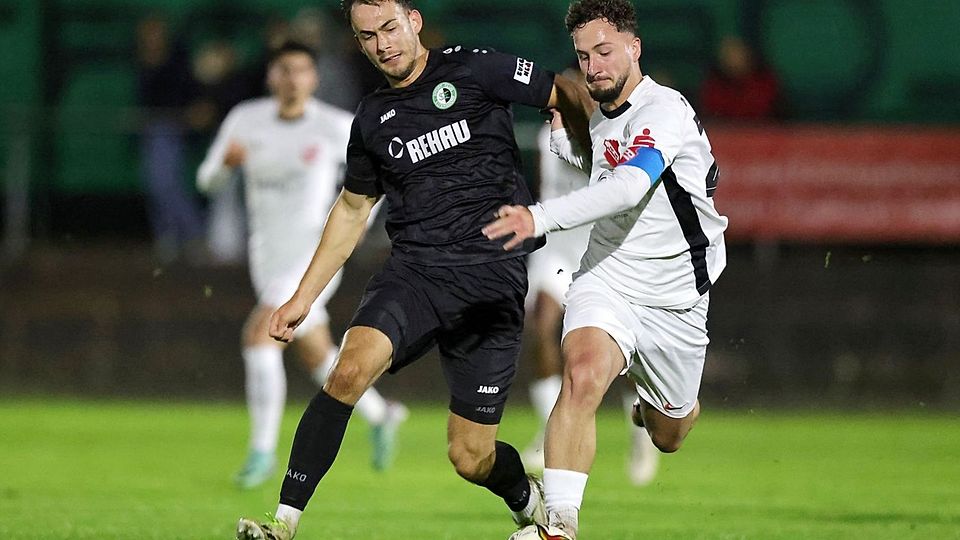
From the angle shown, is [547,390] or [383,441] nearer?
[383,441]

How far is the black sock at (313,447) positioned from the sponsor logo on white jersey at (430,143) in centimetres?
110

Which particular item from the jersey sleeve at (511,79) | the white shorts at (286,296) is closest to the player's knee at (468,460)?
the jersey sleeve at (511,79)

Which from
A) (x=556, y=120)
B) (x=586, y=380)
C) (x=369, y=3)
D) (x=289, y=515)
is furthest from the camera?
(x=556, y=120)

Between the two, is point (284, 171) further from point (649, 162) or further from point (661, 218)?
point (649, 162)

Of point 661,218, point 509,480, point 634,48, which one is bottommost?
point 509,480

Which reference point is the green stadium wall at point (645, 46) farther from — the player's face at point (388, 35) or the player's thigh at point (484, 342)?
the player's face at point (388, 35)

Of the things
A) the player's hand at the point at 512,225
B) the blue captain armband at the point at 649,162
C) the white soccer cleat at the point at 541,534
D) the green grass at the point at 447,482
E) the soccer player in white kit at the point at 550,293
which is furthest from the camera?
the soccer player in white kit at the point at 550,293

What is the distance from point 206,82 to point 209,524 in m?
8.30

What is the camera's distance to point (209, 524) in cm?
845

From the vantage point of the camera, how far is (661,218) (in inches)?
279

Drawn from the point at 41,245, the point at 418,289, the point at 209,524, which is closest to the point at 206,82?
the point at 41,245

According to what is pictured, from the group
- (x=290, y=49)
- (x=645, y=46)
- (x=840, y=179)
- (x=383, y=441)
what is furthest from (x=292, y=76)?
(x=645, y=46)

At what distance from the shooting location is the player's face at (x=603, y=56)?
6.92m

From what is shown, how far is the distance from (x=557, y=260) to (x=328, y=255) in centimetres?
478
